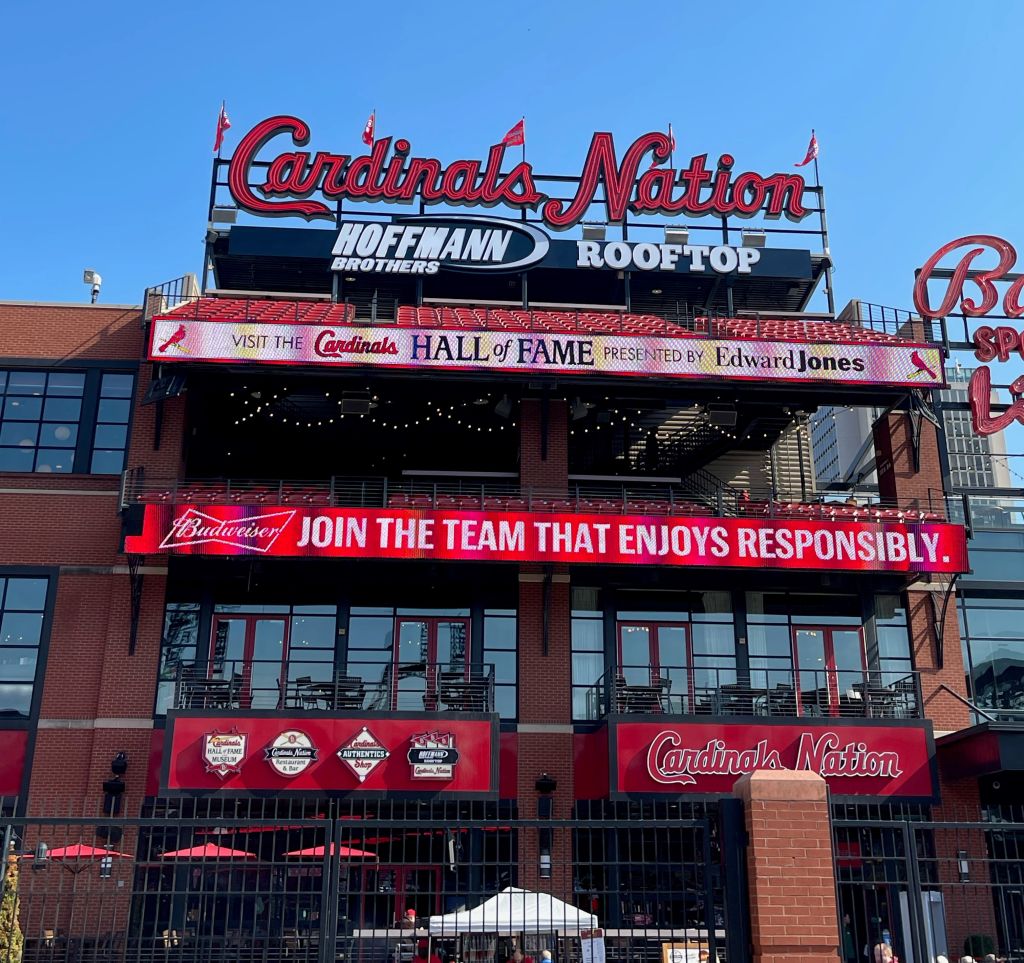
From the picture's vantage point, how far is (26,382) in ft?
98.9

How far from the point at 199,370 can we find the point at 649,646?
43.5ft

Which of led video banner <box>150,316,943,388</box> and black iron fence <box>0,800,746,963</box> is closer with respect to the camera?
black iron fence <box>0,800,746,963</box>

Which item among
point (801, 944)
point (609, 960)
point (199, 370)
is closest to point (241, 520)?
point (199, 370)

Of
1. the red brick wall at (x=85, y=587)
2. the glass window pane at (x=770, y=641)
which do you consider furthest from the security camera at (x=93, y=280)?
the glass window pane at (x=770, y=641)

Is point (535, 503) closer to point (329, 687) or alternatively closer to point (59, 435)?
point (329, 687)

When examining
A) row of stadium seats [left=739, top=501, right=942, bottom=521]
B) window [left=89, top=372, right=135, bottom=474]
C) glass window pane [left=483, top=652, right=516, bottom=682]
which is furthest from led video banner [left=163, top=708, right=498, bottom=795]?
row of stadium seats [left=739, top=501, right=942, bottom=521]

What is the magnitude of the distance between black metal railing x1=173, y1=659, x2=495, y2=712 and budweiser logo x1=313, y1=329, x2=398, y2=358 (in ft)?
25.2

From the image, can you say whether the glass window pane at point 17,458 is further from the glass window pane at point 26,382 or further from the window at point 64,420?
the glass window pane at point 26,382

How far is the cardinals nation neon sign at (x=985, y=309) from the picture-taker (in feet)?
105

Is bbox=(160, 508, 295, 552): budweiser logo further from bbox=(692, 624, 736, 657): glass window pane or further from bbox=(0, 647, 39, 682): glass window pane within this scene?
bbox=(692, 624, 736, 657): glass window pane

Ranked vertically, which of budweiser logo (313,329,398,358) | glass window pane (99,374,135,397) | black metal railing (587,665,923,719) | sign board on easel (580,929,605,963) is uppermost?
budweiser logo (313,329,398,358)

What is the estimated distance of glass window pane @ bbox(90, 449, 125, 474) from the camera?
96.6 feet

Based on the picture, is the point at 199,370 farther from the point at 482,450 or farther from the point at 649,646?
the point at 649,646

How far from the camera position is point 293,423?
110 feet
